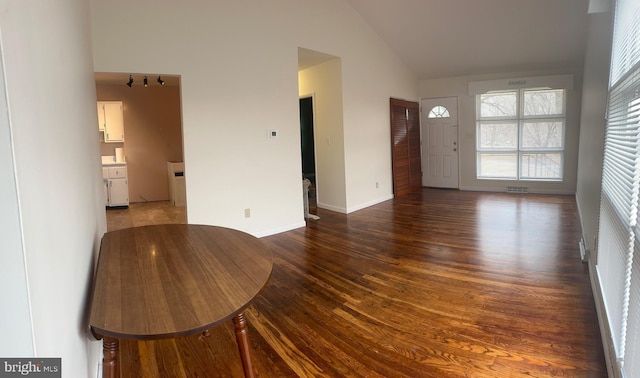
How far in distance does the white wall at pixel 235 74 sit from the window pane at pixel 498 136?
3.60 meters

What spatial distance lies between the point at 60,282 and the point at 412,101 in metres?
7.90

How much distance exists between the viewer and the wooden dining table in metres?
1.01

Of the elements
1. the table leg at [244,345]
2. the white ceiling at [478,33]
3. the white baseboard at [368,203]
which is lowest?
the white baseboard at [368,203]

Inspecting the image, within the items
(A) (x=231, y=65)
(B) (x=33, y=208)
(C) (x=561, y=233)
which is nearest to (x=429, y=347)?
(B) (x=33, y=208)

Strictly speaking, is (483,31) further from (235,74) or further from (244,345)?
(244,345)

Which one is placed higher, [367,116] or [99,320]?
[367,116]

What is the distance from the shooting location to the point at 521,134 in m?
7.45

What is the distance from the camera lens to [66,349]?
85cm

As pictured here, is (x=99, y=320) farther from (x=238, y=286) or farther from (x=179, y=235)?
(x=179, y=235)

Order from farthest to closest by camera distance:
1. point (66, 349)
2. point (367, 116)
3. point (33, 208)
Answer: point (367, 116) < point (66, 349) < point (33, 208)

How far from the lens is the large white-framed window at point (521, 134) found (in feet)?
23.5

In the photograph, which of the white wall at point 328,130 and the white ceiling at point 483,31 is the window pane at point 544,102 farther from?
the white wall at point 328,130

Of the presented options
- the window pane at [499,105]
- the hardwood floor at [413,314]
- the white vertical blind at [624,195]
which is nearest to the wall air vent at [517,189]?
the window pane at [499,105]

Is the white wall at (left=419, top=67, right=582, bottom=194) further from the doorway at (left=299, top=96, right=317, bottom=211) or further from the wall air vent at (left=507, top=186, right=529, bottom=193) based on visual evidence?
the doorway at (left=299, top=96, right=317, bottom=211)
